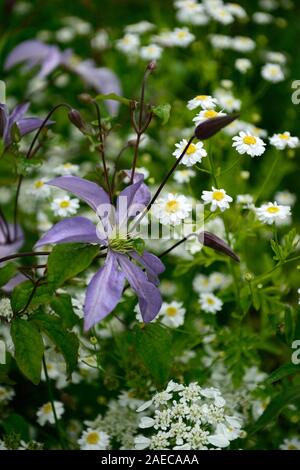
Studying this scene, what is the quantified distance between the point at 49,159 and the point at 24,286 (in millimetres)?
676

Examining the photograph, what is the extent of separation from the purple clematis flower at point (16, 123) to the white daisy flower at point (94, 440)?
419 millimetres

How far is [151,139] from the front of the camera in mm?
1535

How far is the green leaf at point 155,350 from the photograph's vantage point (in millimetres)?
854

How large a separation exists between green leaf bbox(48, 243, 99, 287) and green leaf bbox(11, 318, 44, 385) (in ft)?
0.28

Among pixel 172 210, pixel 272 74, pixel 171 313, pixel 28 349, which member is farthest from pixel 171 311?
pixel 272 74

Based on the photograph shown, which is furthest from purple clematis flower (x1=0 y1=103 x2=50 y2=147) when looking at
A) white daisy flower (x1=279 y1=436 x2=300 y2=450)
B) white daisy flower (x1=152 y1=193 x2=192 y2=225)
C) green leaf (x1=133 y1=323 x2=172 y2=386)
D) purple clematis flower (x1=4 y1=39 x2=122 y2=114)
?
white daisy flower (x1=279 y1=436 x2=300 y2=450)

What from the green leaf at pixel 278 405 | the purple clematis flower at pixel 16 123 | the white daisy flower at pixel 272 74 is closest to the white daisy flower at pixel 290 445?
the green leaf at pixel 278 405

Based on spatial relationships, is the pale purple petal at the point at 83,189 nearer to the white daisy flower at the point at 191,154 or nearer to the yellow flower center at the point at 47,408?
the white daisy flower at the point at 191,154

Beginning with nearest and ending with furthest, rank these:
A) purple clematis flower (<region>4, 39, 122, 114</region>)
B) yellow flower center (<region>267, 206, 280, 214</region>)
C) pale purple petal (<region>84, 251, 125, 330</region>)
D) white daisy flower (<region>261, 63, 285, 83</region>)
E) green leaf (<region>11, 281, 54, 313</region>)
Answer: pale purple petal (<region>84, 251, 125, 330</region>)
green leaf (<region>11, 281, 54, 313</region>)
yellow flower center (<region>267, 206, 280, 214</region>)
white daisy flower (<region>261, 63, 285, 83</region>)
purple clematis flower (<region>4, 39, 122, 114</region>)

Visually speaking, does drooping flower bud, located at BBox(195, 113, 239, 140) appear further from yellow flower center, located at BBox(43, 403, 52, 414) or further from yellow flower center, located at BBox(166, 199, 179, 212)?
yellow flower center, located at BBox(43, 403, 52, 414)

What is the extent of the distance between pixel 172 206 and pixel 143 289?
0.54ft

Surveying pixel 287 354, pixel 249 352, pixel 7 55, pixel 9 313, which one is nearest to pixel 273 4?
pixel 7 55

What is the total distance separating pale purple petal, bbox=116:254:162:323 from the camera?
2.65ft

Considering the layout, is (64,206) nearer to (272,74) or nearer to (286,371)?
(286,371)
